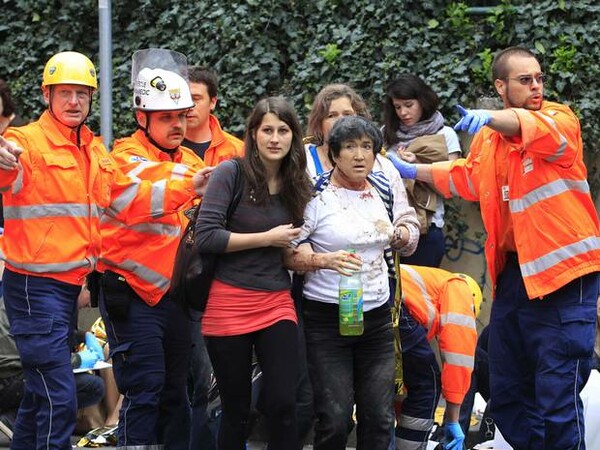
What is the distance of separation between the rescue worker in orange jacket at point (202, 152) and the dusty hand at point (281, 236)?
117 centimetres

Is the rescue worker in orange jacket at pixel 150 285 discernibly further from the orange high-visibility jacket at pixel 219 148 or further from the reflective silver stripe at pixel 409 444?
the reflective silver stripe at pixel 409 444

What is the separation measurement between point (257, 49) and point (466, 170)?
366cm

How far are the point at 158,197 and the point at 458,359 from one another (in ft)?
6.24

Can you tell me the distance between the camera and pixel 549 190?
6121 millimetres

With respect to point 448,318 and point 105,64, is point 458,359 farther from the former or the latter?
point 105,64

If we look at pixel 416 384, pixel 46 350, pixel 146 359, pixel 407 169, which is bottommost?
pixel 416 384

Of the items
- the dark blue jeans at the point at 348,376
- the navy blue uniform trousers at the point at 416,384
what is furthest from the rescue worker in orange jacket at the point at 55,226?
the navy blue uniform trousers at the point at 416,384

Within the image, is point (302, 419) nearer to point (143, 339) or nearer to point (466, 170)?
point (143, 339)

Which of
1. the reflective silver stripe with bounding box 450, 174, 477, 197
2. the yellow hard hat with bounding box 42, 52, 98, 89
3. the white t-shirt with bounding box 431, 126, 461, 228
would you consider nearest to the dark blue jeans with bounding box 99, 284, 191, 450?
the yellow hard hat with bounding box 42, 52, 98, 89

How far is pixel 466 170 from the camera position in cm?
681

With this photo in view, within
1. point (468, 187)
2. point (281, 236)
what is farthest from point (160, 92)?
point (468, 187)

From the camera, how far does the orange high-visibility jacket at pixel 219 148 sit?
7122 millimetres

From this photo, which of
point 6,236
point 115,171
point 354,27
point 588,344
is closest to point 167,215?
point 115,171

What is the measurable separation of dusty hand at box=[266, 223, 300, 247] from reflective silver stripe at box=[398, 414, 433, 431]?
62.5 inches
